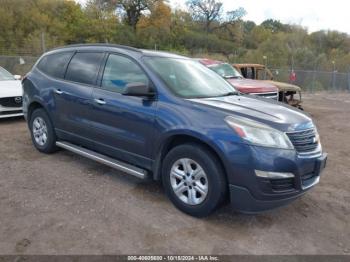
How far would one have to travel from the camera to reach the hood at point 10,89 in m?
8.51

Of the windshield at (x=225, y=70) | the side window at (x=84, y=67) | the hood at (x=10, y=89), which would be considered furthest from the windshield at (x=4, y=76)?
the windshield at (x=225, y=70)

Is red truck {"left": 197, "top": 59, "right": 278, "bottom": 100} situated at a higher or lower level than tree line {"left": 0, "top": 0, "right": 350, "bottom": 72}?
lower

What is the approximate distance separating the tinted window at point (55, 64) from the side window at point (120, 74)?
3.46ft

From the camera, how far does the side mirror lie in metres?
4.23

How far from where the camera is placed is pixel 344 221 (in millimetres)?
4223

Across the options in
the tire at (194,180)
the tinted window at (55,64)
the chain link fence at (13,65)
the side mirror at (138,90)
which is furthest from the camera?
the chain link fence at (13,65)

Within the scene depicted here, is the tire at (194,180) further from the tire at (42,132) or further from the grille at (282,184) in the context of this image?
the tire at (42,132)

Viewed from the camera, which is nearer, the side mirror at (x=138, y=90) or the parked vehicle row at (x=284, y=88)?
the side mirror at (x=138, y=90)

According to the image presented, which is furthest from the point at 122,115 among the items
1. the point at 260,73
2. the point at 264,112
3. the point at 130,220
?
the point at 260,73

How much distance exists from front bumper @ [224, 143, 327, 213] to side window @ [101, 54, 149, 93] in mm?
1636

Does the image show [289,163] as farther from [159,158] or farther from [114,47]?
[114,47]

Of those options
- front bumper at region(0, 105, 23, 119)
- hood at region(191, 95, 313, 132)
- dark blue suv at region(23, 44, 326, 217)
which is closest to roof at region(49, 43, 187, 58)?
dark blue suv at region(23, 44, 326, 217)

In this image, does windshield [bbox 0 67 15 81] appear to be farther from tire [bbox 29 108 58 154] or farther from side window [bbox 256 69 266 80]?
side window [bbox 256 69 266 80]

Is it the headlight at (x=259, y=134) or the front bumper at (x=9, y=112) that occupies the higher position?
the headlight at (x=259, y=134)
